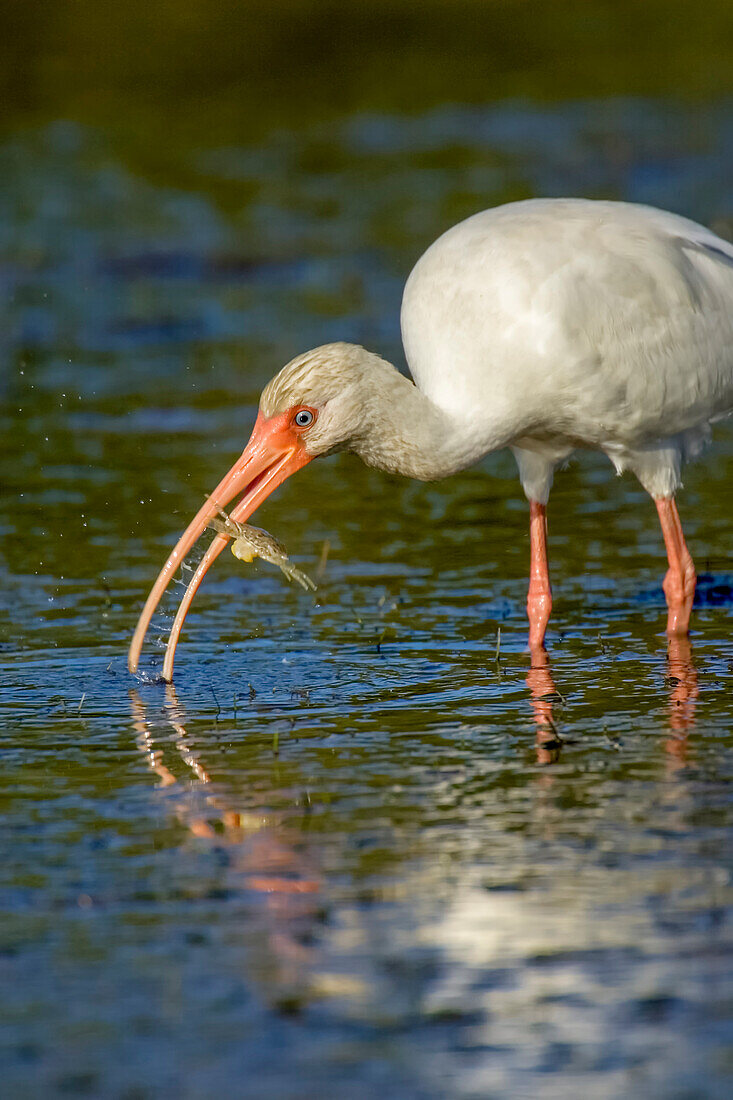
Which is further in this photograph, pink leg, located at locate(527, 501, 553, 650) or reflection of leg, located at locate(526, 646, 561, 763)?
pink leg, located at locate(527, 501, 553, 650)

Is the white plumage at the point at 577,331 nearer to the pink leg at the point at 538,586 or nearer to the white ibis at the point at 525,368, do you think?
the white ibis at the point at 525,368

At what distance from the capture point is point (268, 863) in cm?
514

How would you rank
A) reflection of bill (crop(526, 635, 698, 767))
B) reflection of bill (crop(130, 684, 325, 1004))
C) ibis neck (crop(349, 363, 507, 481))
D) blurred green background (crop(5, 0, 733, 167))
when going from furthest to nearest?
1. blurred green background (crop(5, 0, 733, 167))
2. ibis neck (crop(349, 363, 507, 481))
3. reflection of bill (crop(526, 635, 698, 767))
4. reflection of bill (crop(130, 684, 325, 1004))

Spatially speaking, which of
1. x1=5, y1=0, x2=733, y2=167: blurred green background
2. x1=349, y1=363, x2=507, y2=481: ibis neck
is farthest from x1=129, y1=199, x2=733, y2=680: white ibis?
x1=5, y1=0, x2=733, y2=167: blurred green background

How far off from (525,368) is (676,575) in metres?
1.32

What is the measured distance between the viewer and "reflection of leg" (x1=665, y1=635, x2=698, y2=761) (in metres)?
6.12

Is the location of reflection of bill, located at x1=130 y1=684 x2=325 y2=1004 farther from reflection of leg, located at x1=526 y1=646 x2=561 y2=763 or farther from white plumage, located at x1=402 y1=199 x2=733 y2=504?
white plumage, located at x1=402 y1=199 x2=733 y2=504

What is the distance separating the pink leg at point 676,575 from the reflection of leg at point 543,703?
60cm

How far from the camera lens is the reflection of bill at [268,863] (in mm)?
4402

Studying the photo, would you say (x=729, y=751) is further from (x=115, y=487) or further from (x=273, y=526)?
(x=115, y=487)

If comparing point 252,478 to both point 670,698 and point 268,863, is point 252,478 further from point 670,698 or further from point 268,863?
point 268,863

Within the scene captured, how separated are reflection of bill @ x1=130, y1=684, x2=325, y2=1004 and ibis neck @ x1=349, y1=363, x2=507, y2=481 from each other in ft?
4.44

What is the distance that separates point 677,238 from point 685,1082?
4.85m

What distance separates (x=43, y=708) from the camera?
689 cm
